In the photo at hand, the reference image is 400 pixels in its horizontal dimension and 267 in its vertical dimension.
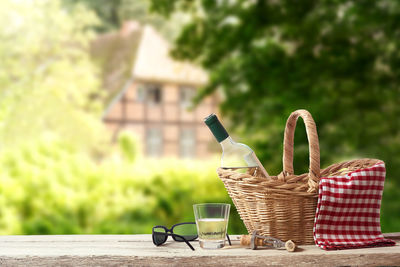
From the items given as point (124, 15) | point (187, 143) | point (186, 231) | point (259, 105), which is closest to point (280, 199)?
point (186, 231)

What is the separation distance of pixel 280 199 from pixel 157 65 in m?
8.95

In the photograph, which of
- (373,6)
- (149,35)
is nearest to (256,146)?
(373,6)

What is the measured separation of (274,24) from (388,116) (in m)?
1.06

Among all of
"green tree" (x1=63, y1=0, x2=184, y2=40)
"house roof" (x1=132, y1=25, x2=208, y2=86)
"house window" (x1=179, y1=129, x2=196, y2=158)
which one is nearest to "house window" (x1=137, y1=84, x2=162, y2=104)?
"house roof" (x1=132, y1=25, x2=208, y2=86)

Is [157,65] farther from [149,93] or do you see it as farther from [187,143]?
[187,143]

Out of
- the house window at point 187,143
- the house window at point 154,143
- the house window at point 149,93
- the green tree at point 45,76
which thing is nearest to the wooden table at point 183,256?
the green tree at point 45,76

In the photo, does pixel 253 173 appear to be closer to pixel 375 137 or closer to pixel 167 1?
pixel 375 137

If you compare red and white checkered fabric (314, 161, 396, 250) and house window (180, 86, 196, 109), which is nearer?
red and white checkered fabric (314, 161, 396, 250)

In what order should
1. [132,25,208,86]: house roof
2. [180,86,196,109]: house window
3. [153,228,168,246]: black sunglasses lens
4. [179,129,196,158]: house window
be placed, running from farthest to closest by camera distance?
[179,129,196,158]: house window < [180,86,196,109]: house window < [132,25,208,86]: house roof < [153,228,168,246]: black sunglasses lens

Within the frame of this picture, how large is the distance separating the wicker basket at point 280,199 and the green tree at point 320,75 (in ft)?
6.26

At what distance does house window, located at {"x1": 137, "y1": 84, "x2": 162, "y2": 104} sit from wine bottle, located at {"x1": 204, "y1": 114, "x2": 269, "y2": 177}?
8764 millimetres

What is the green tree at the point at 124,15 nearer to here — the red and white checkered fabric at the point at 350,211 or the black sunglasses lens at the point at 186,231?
the black sunglasses lens at the point at 186,231

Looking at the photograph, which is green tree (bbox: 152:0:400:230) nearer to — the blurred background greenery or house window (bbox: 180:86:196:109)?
the blurred background greenery

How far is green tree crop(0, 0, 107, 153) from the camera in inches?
314
